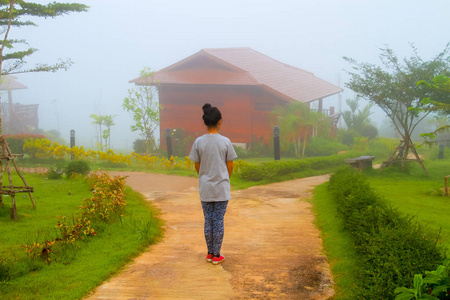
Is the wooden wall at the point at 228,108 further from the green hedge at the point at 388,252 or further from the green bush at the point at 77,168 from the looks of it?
Answer: the green hedge at the point at 388,252

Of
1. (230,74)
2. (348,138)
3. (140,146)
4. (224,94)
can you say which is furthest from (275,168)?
(348,138)

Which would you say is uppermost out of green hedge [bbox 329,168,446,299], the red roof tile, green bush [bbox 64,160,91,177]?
the red roof tile

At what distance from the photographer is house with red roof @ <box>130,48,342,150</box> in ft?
77.6

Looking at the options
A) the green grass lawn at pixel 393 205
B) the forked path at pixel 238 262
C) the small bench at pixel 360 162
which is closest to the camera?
the forked path at pixel 238 262

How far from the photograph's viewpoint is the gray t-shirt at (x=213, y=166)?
4.95m

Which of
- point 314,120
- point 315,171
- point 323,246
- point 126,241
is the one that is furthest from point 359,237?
point 314,120

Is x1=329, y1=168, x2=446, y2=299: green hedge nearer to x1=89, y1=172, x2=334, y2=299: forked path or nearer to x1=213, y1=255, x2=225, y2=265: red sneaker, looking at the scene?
x1=89, y1=172, x2=334, y2=299: forked path

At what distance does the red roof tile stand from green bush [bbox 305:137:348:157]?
7.87ft

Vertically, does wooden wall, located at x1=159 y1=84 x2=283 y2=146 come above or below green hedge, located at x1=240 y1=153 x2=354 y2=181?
above

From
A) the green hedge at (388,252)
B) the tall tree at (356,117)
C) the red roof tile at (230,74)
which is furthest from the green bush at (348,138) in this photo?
the green hedge at (388,252)

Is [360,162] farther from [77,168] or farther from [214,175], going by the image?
[214,175]

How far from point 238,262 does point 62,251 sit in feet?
6.88

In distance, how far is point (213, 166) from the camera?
499 centimetres

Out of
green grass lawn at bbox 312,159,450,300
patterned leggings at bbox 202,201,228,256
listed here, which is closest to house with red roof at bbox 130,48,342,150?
green grass lawn at bbox 312,159,450,300
